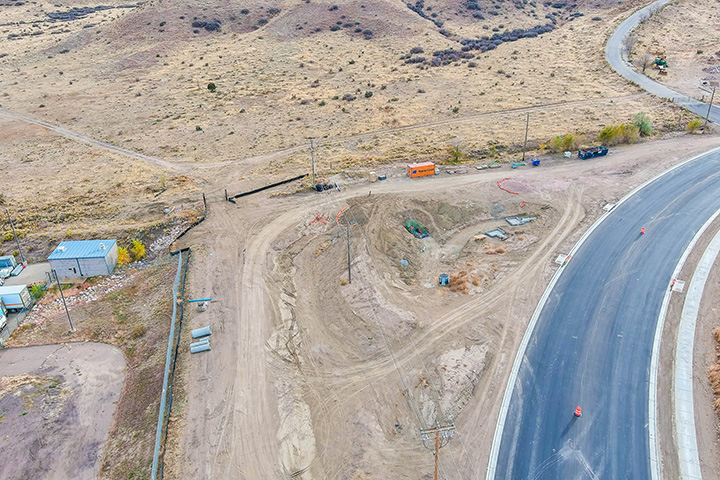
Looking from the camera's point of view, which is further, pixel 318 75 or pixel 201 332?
pixel 318 75

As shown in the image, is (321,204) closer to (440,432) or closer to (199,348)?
(199,348)

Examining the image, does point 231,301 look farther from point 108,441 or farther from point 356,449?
point 356,449

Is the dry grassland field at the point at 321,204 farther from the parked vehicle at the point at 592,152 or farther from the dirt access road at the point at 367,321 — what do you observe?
the parked vehicle at the point at 592,152

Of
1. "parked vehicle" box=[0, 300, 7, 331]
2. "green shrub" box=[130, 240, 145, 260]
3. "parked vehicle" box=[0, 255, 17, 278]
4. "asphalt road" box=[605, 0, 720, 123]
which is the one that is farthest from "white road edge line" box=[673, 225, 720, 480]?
"parked vehicle" box=[0, 255, 17, 278]

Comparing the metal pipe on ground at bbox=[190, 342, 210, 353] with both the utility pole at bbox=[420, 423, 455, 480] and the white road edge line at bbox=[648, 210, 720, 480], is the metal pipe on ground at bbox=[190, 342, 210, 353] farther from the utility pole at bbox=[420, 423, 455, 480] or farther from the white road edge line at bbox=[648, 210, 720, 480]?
the white road edge line at bbox=[648, 210, 720, 480]

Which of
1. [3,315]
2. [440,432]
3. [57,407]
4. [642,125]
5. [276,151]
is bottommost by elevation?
[57,407]

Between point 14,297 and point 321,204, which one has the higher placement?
point 321,204

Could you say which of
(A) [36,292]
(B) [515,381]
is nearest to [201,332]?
(A) [36,292]
